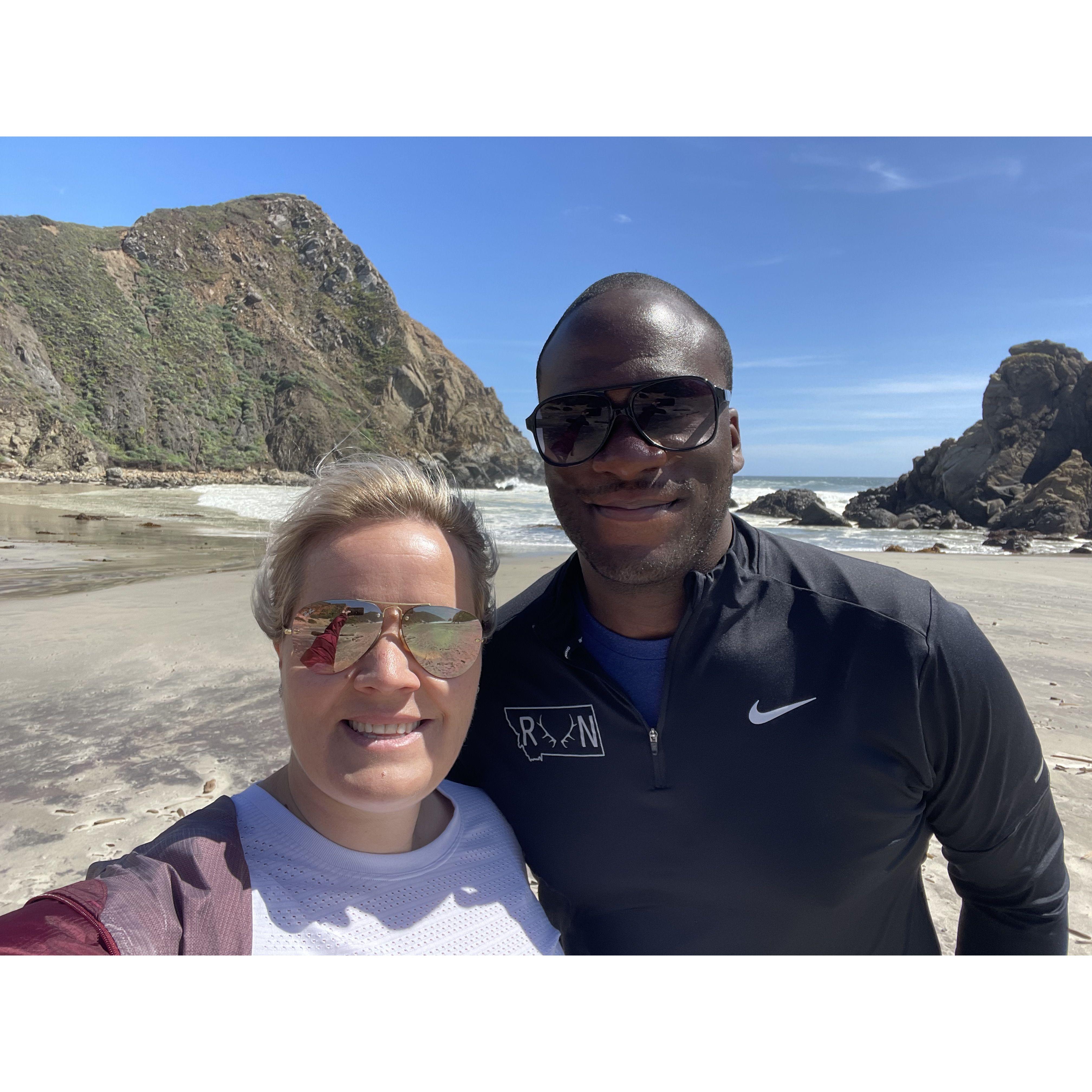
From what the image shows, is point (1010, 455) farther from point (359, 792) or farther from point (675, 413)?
point (359, 792)

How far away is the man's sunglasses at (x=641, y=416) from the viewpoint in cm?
177

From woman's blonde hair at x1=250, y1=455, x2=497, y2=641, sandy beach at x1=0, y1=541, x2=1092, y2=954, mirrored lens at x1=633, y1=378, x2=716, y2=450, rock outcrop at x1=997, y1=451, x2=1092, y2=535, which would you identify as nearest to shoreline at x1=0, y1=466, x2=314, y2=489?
sandy beach at x1=0, y1=541, x2=1092, y2=954

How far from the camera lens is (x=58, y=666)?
6016 mm

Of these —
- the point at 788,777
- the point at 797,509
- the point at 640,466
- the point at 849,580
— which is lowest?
the point at 797,509

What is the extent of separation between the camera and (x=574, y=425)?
183cm

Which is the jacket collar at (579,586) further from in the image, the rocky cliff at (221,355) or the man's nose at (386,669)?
the rocky cliff at (221,355)

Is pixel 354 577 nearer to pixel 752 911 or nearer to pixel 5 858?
pixel 752 911

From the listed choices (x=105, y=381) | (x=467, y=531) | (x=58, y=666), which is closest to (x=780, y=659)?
(x=467, y=531)

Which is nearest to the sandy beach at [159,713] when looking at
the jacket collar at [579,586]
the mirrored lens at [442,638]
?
the jacket collar at [579,586]

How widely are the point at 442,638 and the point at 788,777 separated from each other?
915 mm

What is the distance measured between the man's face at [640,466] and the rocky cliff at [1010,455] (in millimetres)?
33428

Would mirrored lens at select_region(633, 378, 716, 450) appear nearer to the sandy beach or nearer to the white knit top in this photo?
the white knit top

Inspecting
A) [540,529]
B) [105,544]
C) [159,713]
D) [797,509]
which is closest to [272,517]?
[105,544]

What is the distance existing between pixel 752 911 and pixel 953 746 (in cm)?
64
